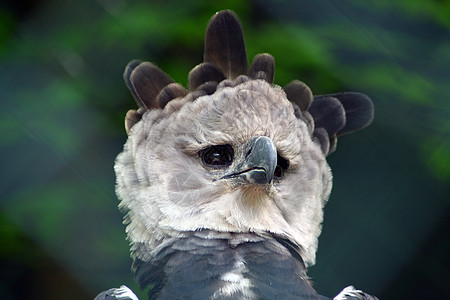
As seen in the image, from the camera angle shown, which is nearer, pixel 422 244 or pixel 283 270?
pixel 283 270

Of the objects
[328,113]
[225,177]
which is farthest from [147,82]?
[328,113]

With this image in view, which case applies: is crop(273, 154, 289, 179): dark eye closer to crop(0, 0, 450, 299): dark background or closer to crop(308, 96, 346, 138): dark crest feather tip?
crop(308, 96, 346, 138): dark crest feather tip

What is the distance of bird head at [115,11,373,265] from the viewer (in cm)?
130

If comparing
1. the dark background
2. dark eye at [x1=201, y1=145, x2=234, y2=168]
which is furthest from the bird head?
the dark background

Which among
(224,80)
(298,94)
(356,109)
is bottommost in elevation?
(356,109)

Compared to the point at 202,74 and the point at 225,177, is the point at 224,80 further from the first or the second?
the point at 225,177

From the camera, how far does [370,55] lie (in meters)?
1.81

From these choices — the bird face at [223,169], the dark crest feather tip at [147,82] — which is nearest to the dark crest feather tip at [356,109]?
the bird face at [223,169]

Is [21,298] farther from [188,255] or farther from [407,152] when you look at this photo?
[407,152]

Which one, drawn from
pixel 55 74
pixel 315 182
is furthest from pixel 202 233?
pixel 55 74

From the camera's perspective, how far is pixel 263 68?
143 cm

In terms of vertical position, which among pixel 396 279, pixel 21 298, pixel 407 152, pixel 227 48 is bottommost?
pixel 396 279

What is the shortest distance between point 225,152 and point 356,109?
1.17 feet

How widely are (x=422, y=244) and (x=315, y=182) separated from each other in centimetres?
76
